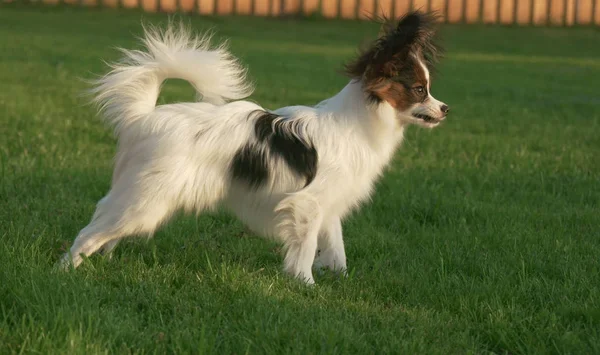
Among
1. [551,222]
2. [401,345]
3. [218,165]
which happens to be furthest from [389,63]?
[551,222]

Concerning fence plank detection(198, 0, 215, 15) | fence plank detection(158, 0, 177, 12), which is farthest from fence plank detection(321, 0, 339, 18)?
fence plank detection(158, 0, 177, 12)

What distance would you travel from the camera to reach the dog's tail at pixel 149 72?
477 centimetres

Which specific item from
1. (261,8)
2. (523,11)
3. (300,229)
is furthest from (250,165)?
(523,11)

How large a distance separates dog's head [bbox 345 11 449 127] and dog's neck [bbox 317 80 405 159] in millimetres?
45

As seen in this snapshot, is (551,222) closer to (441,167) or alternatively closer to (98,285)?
(441,167)

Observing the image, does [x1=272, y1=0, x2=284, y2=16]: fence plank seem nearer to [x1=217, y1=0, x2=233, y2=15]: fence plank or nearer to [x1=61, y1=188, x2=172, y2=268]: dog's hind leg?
[x1=217, y1=0, x2=233, y2=15]: fence plank

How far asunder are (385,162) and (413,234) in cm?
94

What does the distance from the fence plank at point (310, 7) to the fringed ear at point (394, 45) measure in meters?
20.4

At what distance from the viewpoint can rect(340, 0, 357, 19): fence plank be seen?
24.8 metres

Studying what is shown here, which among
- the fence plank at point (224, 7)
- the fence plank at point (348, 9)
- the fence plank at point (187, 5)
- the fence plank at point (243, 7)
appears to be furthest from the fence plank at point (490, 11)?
the fence plank at point (187, 5)

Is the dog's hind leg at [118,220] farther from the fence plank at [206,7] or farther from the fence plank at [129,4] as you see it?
the fence plank at [129,4]

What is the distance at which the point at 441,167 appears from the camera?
8.12m

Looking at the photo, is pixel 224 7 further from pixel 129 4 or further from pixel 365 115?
pixel 365 115

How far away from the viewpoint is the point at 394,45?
473cm
